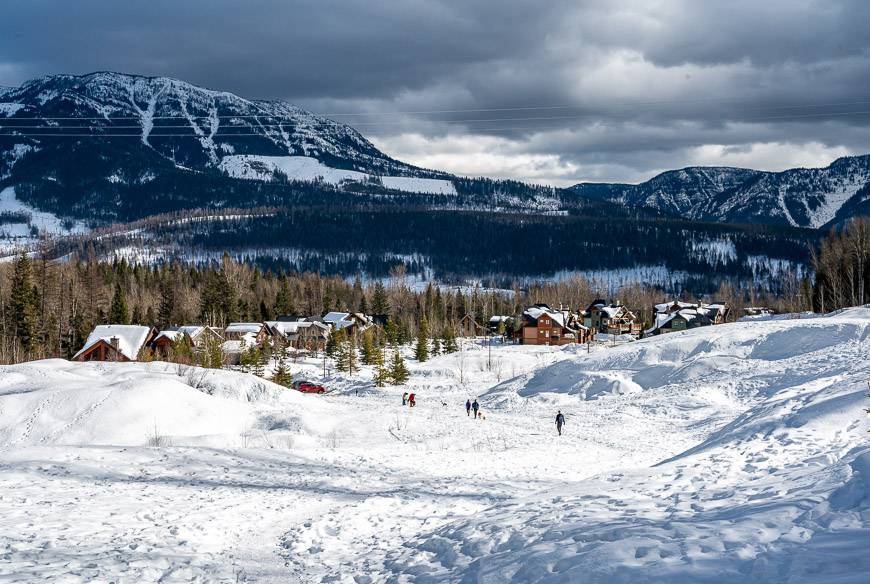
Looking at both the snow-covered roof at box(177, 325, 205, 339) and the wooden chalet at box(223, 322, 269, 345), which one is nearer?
the snow-covered roof at box(177, 325, 205, 339)

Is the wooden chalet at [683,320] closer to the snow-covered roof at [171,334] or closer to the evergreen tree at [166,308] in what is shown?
the snow-covered roof at [171,334]

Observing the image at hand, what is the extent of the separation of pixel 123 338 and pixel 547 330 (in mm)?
68419

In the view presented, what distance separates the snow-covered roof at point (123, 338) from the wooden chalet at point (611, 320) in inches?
3535

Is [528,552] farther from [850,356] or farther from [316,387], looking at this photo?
[316,387]

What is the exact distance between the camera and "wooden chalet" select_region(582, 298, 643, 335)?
137 metres

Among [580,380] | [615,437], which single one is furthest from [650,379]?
[615,437]

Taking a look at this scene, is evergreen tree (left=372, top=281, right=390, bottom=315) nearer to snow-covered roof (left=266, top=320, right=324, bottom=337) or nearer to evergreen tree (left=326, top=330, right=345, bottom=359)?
snow-covered roof (left=266, top=320, right=324, bottom=337)

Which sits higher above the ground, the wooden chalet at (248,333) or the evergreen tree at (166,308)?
the evergreen tree at (166,308)

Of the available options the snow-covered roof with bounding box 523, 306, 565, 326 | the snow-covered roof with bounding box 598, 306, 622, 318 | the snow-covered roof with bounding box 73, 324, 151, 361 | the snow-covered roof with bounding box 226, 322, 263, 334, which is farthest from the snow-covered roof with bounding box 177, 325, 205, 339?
the snow-covered roof with bounding box 598, 306, 622, 318

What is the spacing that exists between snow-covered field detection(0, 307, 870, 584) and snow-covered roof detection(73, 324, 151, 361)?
102 ft

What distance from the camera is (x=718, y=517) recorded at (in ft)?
39.8

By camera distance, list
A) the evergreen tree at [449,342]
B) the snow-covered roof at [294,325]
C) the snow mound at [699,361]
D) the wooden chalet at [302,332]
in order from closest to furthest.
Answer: the snow mound at [699,361] < the evergreen tree at [449,342] < the wooden chalet at [302,332] < the snow-covered roof at [294,325]

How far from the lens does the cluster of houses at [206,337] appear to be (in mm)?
72688

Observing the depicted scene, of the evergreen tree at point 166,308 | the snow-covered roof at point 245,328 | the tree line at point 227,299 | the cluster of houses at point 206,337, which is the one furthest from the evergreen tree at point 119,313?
the snow-covered roof at point 245,328
